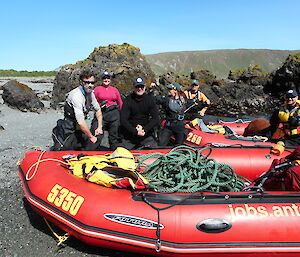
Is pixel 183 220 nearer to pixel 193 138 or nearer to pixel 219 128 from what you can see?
pixel 193 138

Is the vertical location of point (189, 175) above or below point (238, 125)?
above

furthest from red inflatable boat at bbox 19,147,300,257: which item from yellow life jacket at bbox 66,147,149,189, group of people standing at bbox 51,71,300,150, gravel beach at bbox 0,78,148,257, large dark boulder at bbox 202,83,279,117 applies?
large dark boulder at bbox 202,83,279,117

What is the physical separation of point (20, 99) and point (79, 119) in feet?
32.6

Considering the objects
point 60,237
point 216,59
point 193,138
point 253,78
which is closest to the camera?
point 60,237

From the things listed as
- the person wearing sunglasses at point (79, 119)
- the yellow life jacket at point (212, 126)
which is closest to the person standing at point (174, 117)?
the yellow life jacket at point (212, 126)

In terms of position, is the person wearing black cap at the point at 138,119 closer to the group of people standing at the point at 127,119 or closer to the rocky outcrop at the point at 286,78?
the group of people standing at the point at 127,119

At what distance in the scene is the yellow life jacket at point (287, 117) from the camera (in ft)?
16.6

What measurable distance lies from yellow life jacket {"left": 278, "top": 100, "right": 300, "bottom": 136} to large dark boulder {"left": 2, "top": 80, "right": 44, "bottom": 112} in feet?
34.8

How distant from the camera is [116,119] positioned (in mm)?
5375

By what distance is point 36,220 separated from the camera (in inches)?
141

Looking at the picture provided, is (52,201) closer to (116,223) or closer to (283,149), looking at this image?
(116,223)

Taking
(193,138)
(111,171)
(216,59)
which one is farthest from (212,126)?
(216,59)

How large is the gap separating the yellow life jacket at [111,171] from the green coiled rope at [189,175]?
0.68ft

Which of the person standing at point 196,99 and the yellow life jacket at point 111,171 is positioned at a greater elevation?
the person standing at point 196,99
